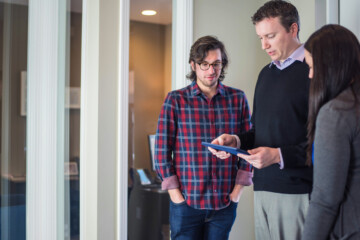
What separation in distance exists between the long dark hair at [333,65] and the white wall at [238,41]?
4.53 feet

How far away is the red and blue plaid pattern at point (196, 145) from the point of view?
1.82 meters

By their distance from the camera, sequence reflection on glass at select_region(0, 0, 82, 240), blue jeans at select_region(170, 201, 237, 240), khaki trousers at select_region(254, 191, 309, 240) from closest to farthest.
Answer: khaki trousers at select_region(254, 191, 309, 240), blue jeans at select_region(170, 201, 237, 240), reflection on glass at select_region(0, 0, 82, 240)

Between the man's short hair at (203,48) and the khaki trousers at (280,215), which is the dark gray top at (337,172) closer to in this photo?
the khaki trousers at (280,215)

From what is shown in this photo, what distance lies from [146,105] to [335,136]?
76.4 inches

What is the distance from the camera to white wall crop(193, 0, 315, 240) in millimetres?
2412

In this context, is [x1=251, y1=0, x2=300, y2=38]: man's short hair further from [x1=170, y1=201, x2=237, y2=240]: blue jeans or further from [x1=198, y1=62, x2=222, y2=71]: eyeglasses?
[x1=170, y1=201, x2=237, y2=240]: blue jeans

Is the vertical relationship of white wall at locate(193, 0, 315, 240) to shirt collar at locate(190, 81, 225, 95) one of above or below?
above

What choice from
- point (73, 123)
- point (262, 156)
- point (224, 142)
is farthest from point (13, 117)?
point (262, 156)

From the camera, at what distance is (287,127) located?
1.51m

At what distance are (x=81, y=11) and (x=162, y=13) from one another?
1.80 feet

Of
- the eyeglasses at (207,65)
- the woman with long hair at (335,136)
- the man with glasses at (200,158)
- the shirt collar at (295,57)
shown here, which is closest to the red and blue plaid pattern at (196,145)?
the man with glasses at (200,158)

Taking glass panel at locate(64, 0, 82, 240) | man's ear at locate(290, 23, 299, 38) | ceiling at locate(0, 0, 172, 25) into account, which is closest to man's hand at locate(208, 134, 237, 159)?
man's ear at locate(290, 23, 299, 38)

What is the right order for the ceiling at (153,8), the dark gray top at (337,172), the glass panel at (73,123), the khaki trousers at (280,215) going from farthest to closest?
the ceiling at (153,8) < the glass panel at (73,123) < the khaki trousers at (280,215) < the dark gray top at (337,172)

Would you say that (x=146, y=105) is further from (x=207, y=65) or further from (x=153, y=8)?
(x=207, y=65)
